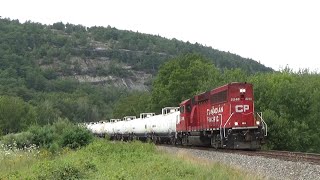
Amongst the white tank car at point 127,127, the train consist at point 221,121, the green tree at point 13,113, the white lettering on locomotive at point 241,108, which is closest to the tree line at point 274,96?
the train consist at point 221,121

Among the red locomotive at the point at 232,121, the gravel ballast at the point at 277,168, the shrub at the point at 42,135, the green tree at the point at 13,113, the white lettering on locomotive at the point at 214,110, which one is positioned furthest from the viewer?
the green tree at the point at 13,113

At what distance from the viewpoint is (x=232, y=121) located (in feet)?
91.7

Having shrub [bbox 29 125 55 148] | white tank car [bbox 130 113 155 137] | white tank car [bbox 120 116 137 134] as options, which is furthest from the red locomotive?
white tank car [bbox 120 116 137 134]

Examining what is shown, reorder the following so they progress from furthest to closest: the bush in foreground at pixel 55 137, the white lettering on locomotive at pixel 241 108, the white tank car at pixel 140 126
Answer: the white tank car at pixel 140 126
the bush in foreground at pixel 55 137
the white lettering on locomotive at pixel 241 108

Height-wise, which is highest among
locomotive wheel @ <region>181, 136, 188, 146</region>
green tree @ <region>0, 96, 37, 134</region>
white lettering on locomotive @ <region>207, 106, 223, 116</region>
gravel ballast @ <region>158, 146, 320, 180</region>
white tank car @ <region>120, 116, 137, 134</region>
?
green tree @ <region>0, 96, 37, 134</region>

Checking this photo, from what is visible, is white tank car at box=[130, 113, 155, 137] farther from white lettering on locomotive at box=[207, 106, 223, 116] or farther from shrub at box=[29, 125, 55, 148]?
white lettering on locomotive at box=[207, 106, 223, 116]

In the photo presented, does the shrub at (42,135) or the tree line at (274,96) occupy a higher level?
the tree line at (274,96)

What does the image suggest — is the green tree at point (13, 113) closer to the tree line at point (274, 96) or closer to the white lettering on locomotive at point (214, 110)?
the tree line at point (274, 96)

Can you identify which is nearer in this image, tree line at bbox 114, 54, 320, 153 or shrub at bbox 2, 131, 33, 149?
shrub at bbox 2, 131, 33, 149

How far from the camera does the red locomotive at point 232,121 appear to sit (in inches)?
1086

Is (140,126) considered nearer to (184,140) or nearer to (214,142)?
(184,140)

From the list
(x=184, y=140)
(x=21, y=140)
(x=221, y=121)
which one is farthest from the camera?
(x=184, y=140)

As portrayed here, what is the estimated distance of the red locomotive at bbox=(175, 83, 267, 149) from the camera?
2759 centimetres

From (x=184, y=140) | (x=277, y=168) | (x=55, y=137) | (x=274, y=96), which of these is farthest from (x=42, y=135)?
(x=274, y=96)
